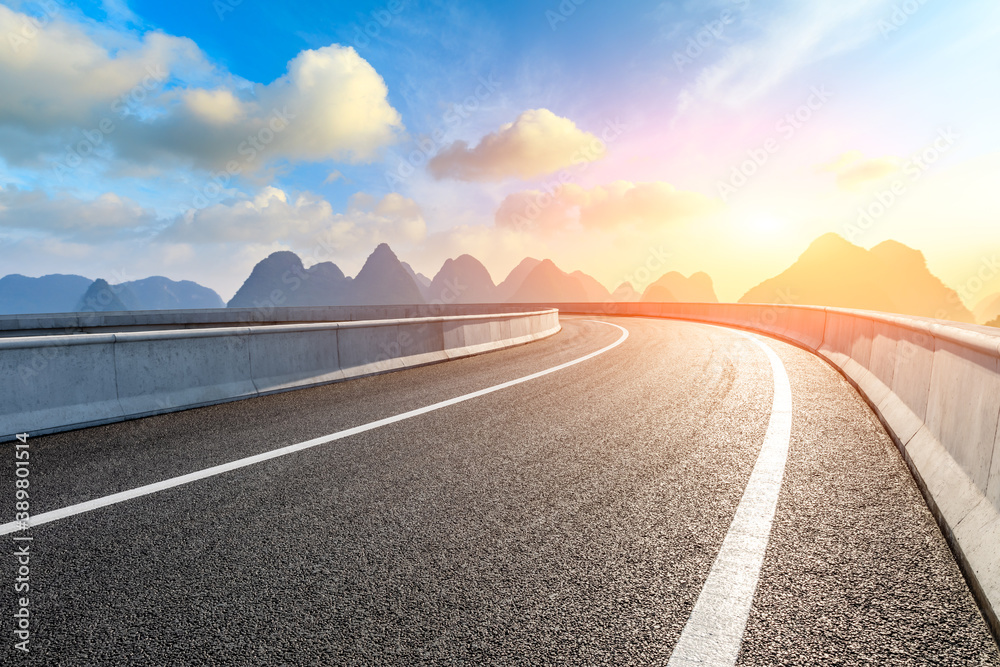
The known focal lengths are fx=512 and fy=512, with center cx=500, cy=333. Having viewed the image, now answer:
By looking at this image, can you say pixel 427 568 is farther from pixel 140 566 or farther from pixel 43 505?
pixel 43 505

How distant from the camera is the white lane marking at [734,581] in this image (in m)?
1.87

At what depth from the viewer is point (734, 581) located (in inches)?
92.6

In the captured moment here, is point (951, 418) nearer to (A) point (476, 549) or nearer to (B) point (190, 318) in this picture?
(A) point (476, 549)

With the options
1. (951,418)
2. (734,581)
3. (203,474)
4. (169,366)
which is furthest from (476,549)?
(169,366)

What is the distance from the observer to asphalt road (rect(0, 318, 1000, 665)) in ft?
6.40

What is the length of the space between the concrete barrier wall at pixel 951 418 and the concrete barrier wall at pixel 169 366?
745 centimetres

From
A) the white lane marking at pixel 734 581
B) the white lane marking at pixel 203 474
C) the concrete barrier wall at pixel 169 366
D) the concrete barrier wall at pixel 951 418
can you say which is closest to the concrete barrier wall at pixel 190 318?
the concrete barrier wall at pixel 169 366

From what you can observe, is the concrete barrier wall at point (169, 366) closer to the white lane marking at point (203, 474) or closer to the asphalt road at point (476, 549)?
the asphalt road at point (476, 549)

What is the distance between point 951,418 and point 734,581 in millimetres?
2439

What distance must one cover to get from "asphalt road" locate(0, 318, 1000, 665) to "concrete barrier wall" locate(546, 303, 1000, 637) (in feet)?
0.42

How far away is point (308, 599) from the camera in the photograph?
225 cm

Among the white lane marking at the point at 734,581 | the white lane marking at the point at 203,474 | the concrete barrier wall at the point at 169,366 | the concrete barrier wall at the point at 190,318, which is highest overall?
the concrete barrier wall at the point at 190,318

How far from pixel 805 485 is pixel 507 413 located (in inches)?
122

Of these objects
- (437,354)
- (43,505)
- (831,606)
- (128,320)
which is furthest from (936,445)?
(128,320)
